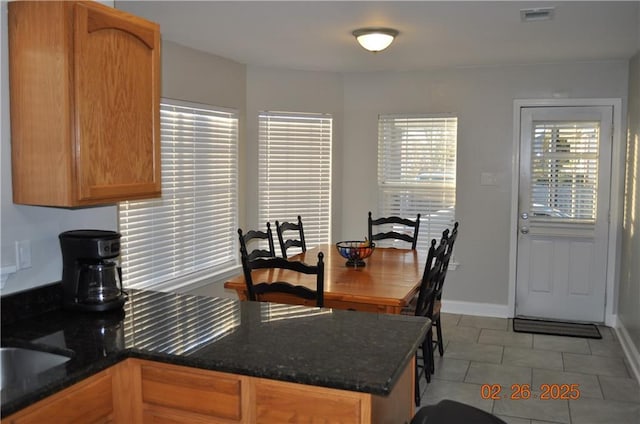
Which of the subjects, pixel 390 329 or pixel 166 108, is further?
pixel 166 108

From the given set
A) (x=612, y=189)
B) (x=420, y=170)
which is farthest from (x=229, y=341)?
(x=612, y=189)

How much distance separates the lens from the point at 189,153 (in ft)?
15.8

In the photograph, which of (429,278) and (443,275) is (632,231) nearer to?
(443,275)

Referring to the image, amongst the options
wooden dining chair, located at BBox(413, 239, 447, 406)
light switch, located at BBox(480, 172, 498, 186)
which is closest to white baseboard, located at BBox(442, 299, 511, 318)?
light switch, located at BBox(480, 172, 498, 186)

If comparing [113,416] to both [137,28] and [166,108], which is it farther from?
[166,108]

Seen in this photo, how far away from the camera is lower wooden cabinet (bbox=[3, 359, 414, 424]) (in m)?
1.73

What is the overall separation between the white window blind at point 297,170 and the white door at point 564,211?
190 cm

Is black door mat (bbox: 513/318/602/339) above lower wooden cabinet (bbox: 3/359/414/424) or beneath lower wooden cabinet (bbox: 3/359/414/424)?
beneath

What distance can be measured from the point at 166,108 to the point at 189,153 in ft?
1.50

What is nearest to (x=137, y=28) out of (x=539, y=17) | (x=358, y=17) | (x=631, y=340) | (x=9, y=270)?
(x=9, y=270)

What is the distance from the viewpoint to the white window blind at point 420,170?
5734mm

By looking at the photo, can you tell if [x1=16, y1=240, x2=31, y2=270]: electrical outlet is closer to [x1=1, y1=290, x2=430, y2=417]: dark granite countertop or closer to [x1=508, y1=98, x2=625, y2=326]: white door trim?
[x1=1, y1=290, x2=430, y2=417]: dark granite countertop

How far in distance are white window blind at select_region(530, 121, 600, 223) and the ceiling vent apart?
1946 mm

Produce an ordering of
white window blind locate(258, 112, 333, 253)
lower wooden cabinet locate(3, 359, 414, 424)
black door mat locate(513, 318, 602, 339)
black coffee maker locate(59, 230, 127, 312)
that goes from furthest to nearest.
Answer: white window blind locate(258, 112, 333, 253), black door mat locate(513, 318, 602, 339), black coffee maker locate(59, 230, 127, 312), lower wooden cabinet locate(3, 359, 414, 424)
